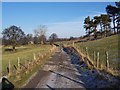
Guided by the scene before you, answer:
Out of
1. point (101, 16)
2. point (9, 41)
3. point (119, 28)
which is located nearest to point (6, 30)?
point (9, 41)

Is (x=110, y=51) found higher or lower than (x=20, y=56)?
higher

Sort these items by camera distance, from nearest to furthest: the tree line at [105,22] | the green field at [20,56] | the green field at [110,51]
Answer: the green field at [110,51], the green field at [20,56], the tree line at [105,22]

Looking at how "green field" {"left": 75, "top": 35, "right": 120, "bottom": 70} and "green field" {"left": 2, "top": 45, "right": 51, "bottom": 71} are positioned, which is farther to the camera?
"green field" {"left": 2, "top": 45, "right": 51, "bottom": 71}

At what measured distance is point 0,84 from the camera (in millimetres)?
14367

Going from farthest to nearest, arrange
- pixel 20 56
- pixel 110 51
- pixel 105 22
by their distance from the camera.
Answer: pixel 105 22 → pixel 20 56 → pixel 110 51

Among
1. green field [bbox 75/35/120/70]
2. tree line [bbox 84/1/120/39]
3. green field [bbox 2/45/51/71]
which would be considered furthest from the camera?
tree line [bbox 84/1/120/39]

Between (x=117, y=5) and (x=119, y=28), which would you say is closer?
(x=117, y=5)

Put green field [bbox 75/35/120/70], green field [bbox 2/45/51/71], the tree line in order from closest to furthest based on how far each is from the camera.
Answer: green field [bbox 75/35/120/70] < green field [bbox 2/45/51/71] < the tree line

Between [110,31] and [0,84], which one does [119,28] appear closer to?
[110,31]

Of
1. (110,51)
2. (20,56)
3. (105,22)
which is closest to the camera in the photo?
(110,51)

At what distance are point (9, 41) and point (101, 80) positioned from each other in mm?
107977

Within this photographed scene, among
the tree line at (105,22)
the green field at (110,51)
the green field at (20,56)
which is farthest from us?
the tree line at (105,22)

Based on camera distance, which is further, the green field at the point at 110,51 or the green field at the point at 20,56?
the green field at the point at 20,56

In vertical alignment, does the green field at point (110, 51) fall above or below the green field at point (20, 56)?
above
